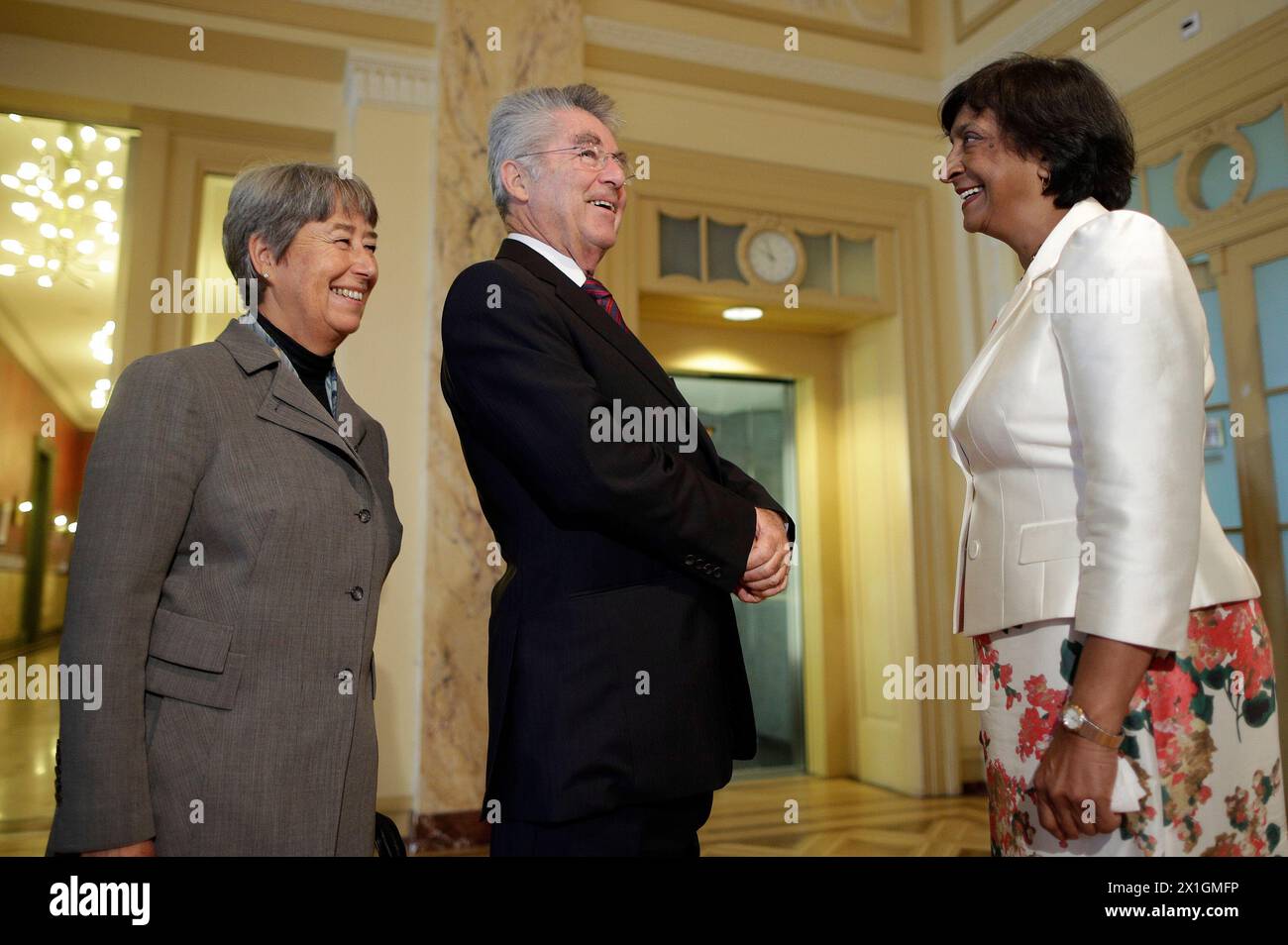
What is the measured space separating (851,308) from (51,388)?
6.73 m

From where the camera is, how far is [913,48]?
4.93 metres

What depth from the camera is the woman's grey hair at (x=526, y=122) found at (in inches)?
58.5

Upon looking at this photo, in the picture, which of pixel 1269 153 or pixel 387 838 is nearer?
pixel 387 838

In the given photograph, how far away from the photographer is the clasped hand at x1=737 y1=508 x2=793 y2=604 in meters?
1.21

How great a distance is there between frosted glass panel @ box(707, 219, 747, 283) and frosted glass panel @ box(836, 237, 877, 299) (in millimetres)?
605

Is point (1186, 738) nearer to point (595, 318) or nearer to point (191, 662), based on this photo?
point (595, 318)

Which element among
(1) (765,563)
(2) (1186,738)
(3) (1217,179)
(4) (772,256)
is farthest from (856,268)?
(2) (1186,738)

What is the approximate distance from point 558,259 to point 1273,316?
3257 millimetres

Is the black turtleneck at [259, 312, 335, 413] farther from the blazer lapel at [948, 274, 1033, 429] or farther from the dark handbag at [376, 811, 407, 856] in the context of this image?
the blazer lapel at [948, 274, 1033, 429]

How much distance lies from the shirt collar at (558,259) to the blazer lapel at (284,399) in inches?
15.7

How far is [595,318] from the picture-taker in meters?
1.31

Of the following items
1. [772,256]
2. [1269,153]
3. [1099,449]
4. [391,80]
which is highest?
[391,80]
